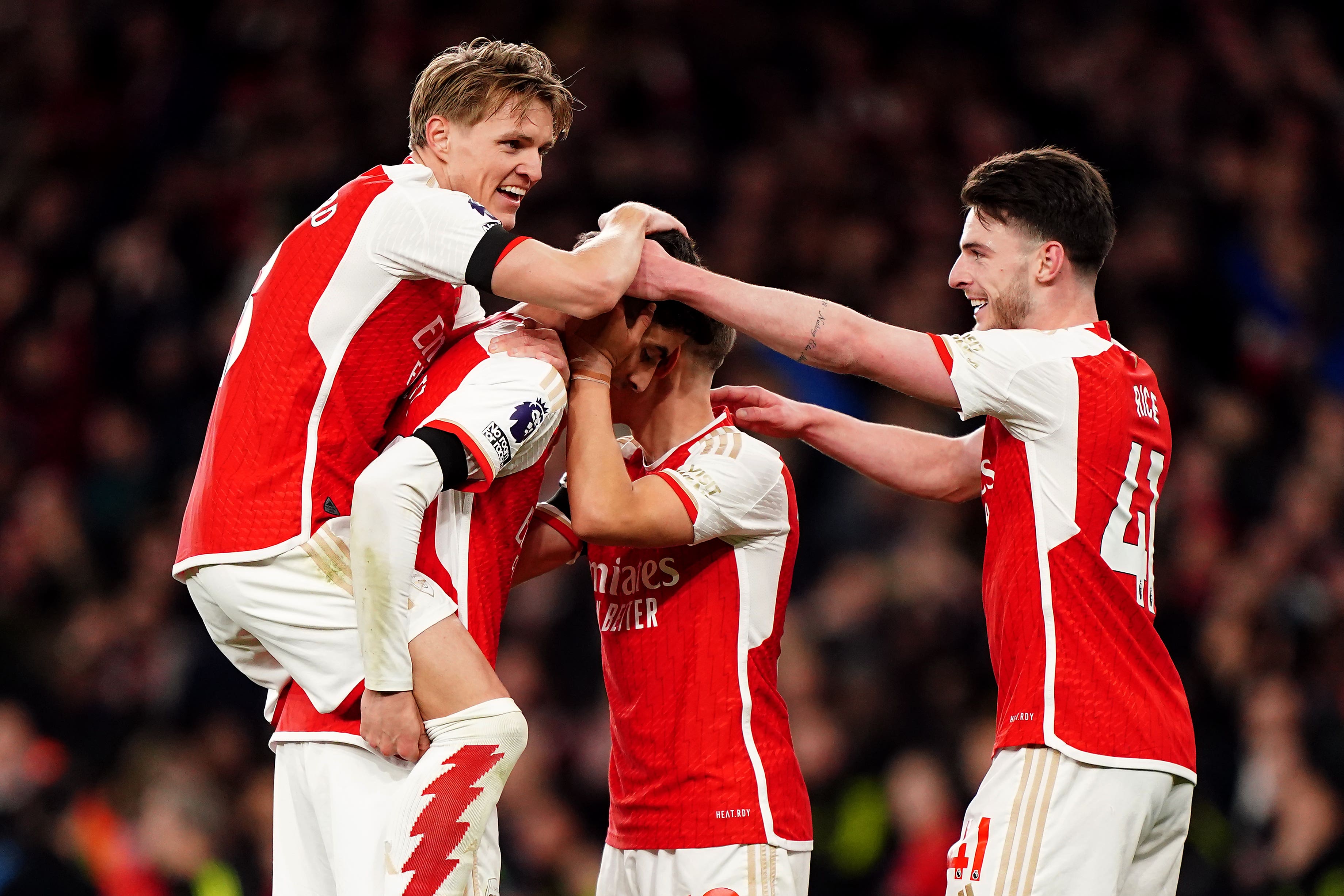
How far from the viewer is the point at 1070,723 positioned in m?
3.61

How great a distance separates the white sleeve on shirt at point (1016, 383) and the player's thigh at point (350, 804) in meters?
1.64

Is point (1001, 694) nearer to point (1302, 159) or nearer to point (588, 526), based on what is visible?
point (588, 526)

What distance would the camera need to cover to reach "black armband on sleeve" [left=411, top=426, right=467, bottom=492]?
3309 mm

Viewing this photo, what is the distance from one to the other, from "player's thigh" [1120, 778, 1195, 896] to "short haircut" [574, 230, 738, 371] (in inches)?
63.6

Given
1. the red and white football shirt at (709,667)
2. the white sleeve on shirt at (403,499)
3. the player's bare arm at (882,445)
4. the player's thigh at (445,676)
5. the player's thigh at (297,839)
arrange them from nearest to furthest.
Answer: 1. the white sleeve on shirt at (403,499)
2. the player's thigh at (445,676)
3. the player's thigh at (297,839)
4. the red and white football shirt at (709,667)
5. the player's bare arm at (882,445)

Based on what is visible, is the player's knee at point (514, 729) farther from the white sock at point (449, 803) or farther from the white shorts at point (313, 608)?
the white shorts at point (313, 608)

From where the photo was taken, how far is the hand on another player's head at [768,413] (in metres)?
4.54

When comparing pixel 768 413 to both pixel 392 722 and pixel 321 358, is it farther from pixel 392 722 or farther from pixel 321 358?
pixel 392 722

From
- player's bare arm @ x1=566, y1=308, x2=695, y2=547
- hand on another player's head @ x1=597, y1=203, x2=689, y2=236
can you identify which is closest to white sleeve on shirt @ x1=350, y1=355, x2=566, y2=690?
player's bare arm @ x1=566, y1=308, x2=695, y2=547

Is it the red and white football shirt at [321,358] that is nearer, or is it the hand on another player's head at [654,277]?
the red and white football shirt at [321,358]

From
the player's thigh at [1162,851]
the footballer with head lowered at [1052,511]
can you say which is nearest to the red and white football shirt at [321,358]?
the footballer with head lowered at [1052,511]

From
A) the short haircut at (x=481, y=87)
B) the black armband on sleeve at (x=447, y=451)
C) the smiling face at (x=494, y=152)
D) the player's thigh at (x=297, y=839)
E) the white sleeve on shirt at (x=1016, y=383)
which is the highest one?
the short haircut at (x=481, y=87)

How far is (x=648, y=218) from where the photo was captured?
3873 mm

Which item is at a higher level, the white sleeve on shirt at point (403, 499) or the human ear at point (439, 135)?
the human ear at point (439, 135)
